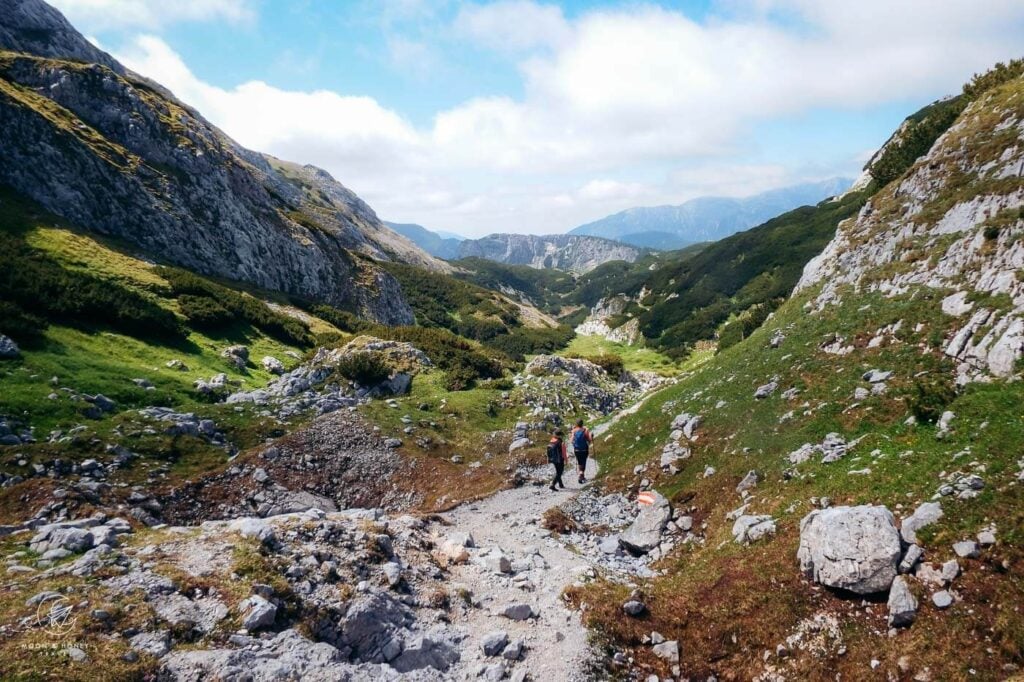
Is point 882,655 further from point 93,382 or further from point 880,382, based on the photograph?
point 93,382

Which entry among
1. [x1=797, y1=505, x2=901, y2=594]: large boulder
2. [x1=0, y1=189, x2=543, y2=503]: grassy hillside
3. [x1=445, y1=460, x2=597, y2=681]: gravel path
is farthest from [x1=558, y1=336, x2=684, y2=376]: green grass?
[x1=797, y1=505, x2=901, y2=594]: large boulder

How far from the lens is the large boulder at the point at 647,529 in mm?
16344

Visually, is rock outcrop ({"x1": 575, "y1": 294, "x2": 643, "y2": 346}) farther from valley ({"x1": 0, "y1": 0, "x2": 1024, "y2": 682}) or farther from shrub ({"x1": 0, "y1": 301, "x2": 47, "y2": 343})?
shrub ({"x1": 0, "y1": 301, "x2": 47, "y2": 343})

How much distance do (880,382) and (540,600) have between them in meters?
14.0

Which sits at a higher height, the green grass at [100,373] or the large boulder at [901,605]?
the green grass at [100,373]

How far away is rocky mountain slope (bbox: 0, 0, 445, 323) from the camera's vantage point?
2048 inches

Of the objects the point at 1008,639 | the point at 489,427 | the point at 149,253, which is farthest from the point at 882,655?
the point at 149,253

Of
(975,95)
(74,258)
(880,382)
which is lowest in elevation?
(880,382)

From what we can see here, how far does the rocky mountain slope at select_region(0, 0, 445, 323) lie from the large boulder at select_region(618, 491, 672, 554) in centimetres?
6274

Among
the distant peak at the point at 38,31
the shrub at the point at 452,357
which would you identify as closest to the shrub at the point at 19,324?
the shrub at the point at 452,357

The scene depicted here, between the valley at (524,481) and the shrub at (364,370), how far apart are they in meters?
0.23

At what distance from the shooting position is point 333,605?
1120 cm

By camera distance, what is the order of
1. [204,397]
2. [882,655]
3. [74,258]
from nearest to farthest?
[882,655] → [204,397] → [74,258]

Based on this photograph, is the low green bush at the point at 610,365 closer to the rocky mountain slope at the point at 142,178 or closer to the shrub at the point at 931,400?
the shrub at the point at 931,400
